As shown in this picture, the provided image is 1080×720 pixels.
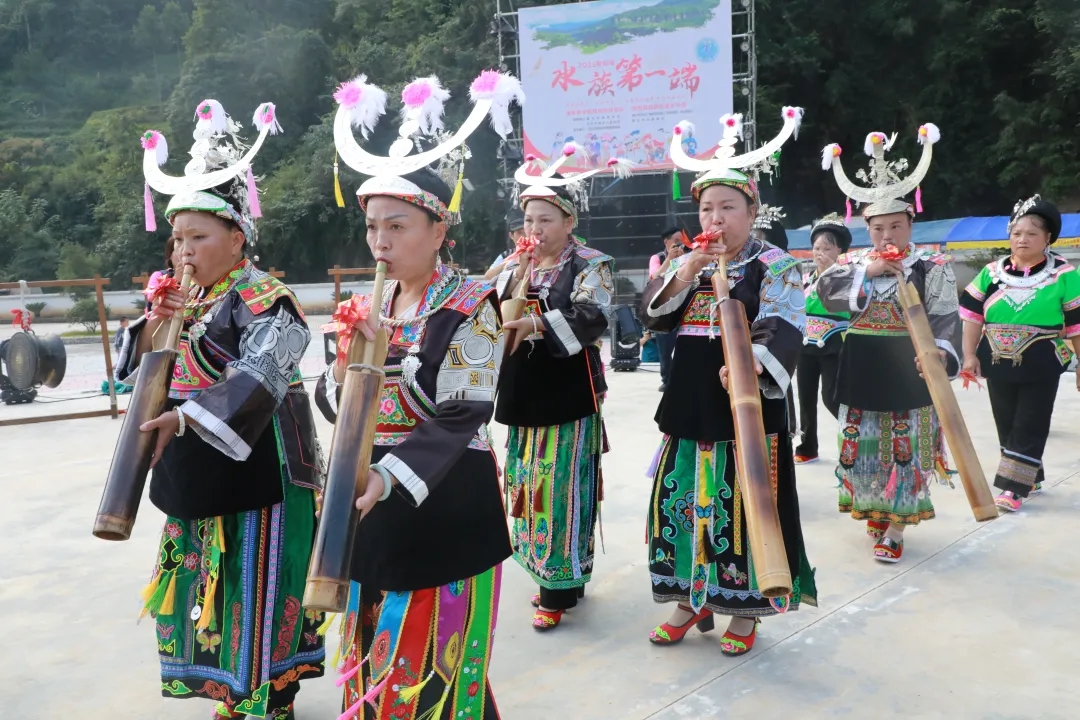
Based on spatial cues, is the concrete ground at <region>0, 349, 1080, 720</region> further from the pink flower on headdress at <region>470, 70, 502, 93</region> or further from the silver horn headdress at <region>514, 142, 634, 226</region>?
the pink flower on headdress at <region>470, 70, 502, 93</region>

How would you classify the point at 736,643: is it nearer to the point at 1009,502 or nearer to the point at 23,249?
the point at 1009,502

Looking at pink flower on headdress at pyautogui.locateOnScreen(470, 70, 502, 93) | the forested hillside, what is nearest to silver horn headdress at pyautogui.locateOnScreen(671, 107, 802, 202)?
pink flower on headdress at pyautogui.locateOnScreen(470, 70, 502, 93)

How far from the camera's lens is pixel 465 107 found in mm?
23797

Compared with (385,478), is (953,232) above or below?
above

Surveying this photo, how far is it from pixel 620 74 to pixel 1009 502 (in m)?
11.8

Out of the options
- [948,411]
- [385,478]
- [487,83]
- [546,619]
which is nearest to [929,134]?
[948,411]

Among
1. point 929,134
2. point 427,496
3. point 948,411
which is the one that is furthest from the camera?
point 929,134

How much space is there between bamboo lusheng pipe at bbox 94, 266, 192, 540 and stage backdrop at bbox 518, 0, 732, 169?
13.1 m

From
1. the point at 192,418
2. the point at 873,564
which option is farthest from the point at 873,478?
the point at 192,418

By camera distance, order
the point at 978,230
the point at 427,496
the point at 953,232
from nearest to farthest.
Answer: the point at 427,496
the point at 978,230
the point at 953,232

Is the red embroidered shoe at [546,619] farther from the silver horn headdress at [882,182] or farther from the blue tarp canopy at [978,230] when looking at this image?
the blue tarp canopy at [978,230]

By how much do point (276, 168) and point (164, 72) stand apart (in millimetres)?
27221

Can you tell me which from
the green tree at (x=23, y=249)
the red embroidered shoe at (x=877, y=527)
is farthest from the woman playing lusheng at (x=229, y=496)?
the green tree at (x=23, y=249)

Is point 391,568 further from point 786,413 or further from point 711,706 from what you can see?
point 786,413
